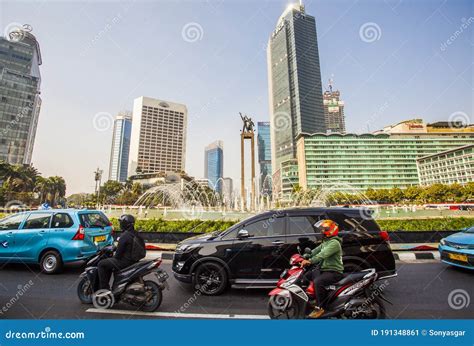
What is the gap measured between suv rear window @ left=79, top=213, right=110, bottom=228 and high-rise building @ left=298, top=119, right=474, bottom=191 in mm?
100920

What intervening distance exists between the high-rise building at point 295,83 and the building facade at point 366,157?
26264mm

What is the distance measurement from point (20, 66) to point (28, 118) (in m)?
18.1

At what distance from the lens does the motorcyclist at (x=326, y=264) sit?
323 centimetres

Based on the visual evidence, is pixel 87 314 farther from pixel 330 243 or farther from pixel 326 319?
pixel 330 243

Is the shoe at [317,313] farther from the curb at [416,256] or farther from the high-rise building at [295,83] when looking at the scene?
the high-rise building at [295,83]

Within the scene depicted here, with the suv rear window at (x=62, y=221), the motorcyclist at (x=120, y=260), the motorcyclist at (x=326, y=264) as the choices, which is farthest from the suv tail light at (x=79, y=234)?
the motorcyclist at (x=326, y=264)

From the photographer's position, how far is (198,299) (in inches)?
175

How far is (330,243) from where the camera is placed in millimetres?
3385

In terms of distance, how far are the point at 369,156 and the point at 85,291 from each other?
11771 cm

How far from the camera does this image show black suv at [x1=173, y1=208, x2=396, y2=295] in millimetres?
4594

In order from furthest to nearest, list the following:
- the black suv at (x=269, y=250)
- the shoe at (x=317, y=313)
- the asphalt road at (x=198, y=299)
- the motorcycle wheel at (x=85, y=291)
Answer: the black suv at (x=269, y=250)
the motorcycle wheel at (x=85, y=291)
the asphalt road at (x=198, y=299)
the shoe at (x=317, y=313)

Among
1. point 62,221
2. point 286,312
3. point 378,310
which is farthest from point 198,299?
point 62,221
